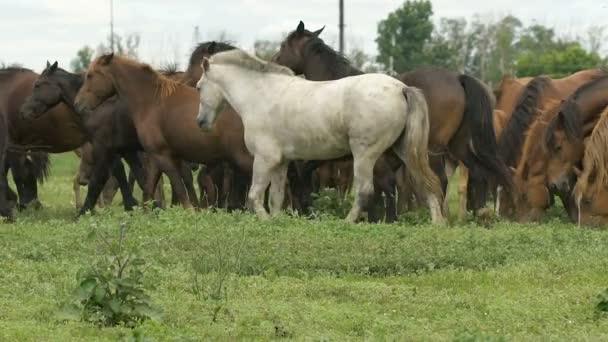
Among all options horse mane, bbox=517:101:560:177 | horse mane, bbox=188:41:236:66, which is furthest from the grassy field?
horse mane, bbox=188:41:236:66

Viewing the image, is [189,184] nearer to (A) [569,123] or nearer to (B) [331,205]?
(B) [331,205]

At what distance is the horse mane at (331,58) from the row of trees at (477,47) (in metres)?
28.9

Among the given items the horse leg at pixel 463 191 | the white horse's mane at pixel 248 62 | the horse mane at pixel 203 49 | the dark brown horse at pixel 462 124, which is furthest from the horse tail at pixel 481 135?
the horse mane at pixel 203 49

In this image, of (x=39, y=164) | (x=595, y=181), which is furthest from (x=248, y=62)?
(x=39, y=164)

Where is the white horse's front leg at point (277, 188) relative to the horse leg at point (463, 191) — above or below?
above

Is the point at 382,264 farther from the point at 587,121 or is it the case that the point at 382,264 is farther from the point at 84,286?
the point at 587,121

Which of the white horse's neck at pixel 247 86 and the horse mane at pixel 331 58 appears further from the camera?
the horse mane at pixel 331 58

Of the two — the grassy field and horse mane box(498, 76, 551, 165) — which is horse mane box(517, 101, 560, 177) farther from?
the grassy field

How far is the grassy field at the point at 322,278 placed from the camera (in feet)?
30.0

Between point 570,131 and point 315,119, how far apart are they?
10.0ft

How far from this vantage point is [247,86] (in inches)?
631

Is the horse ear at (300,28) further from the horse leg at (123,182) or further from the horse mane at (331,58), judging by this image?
the horse leg at (123,182)

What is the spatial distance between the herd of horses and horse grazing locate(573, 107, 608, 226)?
16mm

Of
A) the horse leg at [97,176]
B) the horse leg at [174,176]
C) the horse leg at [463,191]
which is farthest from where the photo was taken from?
the horse leg at [463,191]
